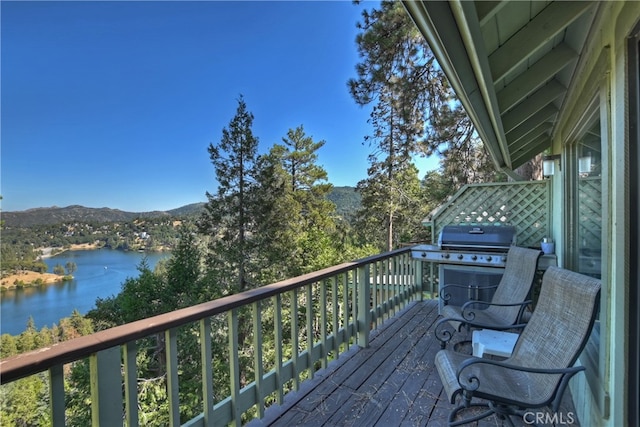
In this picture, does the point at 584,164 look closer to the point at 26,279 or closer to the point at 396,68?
the point at 396,68

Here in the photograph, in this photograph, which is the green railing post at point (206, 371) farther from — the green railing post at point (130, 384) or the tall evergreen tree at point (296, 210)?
the tall evergreen tree at point (296, 210)

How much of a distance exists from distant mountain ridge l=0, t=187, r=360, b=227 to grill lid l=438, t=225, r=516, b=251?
13384mm

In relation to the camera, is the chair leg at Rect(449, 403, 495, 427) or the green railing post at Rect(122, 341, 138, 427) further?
the chair leg at Rect(449, 403, 495, 427)

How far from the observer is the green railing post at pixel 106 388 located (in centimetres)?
126

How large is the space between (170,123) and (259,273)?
19.1 metres

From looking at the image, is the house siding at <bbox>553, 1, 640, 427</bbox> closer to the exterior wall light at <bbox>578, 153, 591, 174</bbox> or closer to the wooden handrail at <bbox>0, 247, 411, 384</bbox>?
the exterior wall light at <bbox>578, 153, 591, 174</bbox>

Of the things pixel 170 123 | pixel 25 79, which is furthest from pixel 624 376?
pixel 170 123

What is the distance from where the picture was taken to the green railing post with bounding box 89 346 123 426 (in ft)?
4.13

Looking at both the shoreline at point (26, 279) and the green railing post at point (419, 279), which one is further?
the shoreline at point (26, 279)

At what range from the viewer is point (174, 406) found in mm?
1609

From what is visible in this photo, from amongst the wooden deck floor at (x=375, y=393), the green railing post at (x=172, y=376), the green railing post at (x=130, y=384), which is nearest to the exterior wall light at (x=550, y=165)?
the wooden deck floor at (x=375, y=393)

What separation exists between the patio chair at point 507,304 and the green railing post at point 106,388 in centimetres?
253

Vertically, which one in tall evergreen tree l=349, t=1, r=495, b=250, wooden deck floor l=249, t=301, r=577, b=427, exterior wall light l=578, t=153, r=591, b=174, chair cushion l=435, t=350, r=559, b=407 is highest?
tall evergreen tree l=349, t=1, r=495, b=250

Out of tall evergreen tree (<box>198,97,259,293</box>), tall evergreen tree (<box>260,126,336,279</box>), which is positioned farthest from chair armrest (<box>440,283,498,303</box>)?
tall evergreen tree (<box>198,97,259,293</box>)
